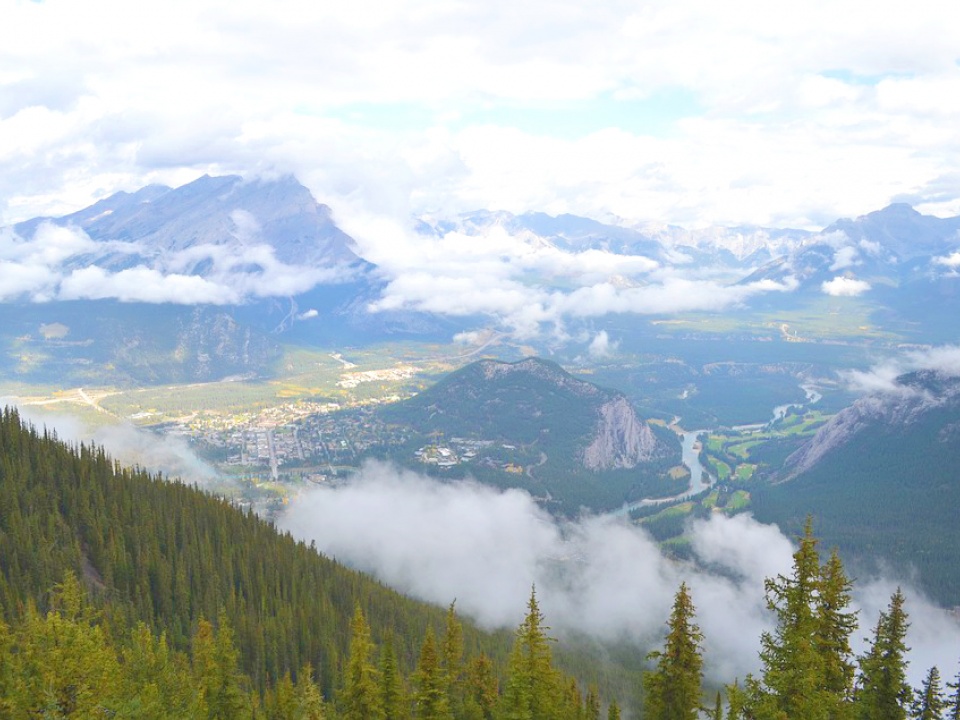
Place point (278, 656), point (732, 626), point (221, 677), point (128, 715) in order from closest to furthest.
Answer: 1. point (128, 715)
2. point (221, 677)
3. point (278, 656)
4. point (732, 626)

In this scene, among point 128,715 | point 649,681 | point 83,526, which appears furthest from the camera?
point 83,526

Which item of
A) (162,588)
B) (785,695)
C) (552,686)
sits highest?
(785,695)

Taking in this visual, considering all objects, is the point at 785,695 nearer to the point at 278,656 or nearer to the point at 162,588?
the point at 278,656

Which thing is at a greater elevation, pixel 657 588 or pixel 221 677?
pixel 221 677

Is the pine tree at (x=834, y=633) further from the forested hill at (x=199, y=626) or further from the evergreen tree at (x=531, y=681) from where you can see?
the forested hill at (x=199, y=626)

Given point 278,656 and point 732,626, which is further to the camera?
point 732,626

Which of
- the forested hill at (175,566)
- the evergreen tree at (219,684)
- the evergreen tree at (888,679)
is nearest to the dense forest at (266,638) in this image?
the evergreen tree at (888,679)

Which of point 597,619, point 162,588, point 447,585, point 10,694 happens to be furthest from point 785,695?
point 447,585

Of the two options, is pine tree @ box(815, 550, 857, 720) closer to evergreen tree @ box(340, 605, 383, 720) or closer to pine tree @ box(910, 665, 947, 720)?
pine tree @ box(910, 665, 947, 720)
